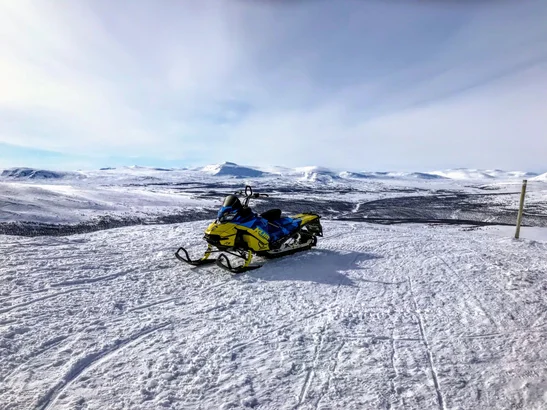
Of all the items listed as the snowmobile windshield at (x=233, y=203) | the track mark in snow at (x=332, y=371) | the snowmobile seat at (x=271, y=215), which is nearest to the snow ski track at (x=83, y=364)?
the track mark in snow at (x=332, y=371)

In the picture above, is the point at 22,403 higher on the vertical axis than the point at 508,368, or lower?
lower

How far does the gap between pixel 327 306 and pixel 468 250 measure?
18.5 ft

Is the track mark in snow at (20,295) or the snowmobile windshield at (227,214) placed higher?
the snowmobile windshield at (227,214)

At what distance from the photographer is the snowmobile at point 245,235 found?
23.0 ft

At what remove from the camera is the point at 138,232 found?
425 inches

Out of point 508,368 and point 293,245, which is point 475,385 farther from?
point 293,245

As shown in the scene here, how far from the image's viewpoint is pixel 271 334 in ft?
14.0

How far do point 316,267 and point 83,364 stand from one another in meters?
4.92

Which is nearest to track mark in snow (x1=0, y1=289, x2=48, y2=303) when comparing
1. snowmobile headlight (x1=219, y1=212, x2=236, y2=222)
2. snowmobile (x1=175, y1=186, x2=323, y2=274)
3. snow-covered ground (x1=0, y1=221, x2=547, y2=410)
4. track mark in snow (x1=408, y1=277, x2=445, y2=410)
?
snow-covered ground (x1=0, y1=221, x2=547, y2=410)

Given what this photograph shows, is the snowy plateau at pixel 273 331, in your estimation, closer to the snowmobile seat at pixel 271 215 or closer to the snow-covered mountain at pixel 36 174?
the snowmobile seat at pixel 271 215

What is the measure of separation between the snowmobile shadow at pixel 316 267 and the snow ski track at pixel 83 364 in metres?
2.79

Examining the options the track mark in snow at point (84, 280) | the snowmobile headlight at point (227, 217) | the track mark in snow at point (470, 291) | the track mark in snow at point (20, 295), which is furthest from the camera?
the snowmobile headlight at point (227, 217)

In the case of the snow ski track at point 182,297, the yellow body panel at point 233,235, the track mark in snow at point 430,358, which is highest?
the yellow body panel at point 233,235

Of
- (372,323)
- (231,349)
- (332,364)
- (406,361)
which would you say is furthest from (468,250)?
(231,349)
